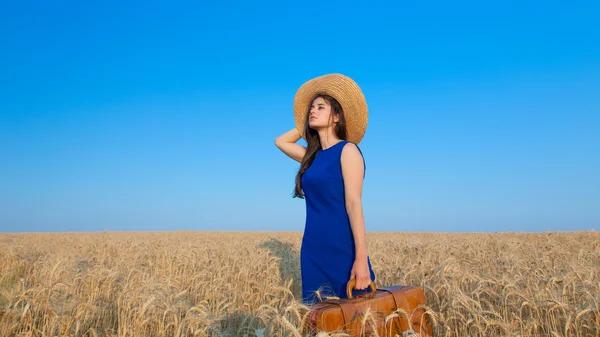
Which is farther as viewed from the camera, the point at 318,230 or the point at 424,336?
the point at 318,230

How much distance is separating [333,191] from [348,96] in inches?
35.9

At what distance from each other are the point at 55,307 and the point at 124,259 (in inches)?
205

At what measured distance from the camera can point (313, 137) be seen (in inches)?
159

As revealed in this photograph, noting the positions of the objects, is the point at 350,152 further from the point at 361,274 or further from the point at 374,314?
the point at 374,314

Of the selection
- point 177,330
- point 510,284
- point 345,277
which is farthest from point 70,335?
point 510,284

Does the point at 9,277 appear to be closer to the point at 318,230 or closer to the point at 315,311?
the point at 318,230

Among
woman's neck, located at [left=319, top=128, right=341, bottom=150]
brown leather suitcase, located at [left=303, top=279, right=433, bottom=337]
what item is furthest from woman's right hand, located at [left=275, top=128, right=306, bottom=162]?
brown leather suitcase, located at [left=303, top=279, right=433, bottom=337]

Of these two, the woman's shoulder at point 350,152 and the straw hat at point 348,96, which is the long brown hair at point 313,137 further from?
the woman's shoulder at point 350,152

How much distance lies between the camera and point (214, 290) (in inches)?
192

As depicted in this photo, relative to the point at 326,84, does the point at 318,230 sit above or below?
below

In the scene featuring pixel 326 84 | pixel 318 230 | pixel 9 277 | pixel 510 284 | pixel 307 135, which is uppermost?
pixel 326 84

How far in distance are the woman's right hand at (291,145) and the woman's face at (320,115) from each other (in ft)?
1.63

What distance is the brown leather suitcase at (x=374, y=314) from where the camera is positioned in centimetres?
264

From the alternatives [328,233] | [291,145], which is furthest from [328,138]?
[328,233]
